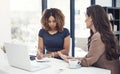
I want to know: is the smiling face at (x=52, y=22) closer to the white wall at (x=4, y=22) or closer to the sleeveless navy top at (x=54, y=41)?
the sleeveless navy top at (x=54, y=41)

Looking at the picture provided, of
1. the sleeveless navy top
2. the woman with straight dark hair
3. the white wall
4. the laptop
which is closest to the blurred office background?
the white wall

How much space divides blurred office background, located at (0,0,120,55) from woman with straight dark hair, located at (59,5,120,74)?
1.60 m

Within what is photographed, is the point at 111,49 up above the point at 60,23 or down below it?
below

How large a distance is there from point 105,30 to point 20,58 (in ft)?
2.72

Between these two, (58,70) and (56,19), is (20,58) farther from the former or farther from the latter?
(56,19)

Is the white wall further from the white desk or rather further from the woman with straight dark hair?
the woman with straight dark hair

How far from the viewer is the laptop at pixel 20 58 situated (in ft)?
5.71

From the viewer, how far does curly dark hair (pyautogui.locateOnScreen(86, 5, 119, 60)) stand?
1.88 m

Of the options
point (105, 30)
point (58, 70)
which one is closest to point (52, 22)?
point (105, 30)

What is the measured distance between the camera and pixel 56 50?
287cm

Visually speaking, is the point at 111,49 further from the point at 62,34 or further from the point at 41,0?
the point at 41,0

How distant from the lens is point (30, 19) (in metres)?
4.31

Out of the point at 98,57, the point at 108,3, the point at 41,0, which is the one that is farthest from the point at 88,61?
the point at 108,3

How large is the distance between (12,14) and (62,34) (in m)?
1.45
